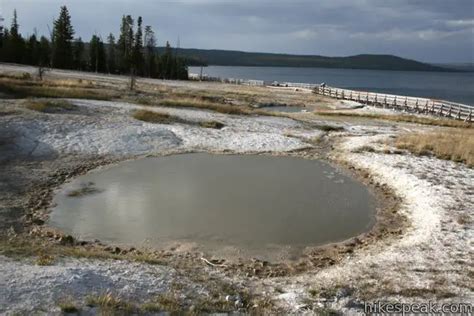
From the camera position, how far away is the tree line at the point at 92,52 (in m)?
93.4

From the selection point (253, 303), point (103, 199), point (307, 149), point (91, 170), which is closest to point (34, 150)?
point (91, 170)

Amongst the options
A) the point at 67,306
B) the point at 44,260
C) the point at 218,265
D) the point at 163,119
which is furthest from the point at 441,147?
the point at 67,306

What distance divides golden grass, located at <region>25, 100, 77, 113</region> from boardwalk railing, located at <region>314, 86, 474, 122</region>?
3895 centimetres

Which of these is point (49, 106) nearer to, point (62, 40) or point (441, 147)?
point (441, 147)

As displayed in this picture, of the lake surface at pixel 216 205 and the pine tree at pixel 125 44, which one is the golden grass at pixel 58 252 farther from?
the pine tree at pixel 125 44

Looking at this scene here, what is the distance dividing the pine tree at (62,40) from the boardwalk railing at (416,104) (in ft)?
→ 186

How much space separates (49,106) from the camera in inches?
1060

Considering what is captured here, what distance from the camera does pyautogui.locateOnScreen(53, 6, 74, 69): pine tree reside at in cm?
9428

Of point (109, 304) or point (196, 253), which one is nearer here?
point (109, 304)

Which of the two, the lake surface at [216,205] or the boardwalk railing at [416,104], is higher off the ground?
the boardwalk railing at [416,104]

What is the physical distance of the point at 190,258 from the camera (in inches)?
412

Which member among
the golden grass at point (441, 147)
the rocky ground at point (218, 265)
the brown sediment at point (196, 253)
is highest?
the golden grass at point (441, 147)

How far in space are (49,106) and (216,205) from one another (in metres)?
17.0

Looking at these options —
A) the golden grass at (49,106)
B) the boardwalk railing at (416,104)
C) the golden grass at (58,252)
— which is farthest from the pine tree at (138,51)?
the golden grass at (58,252)
